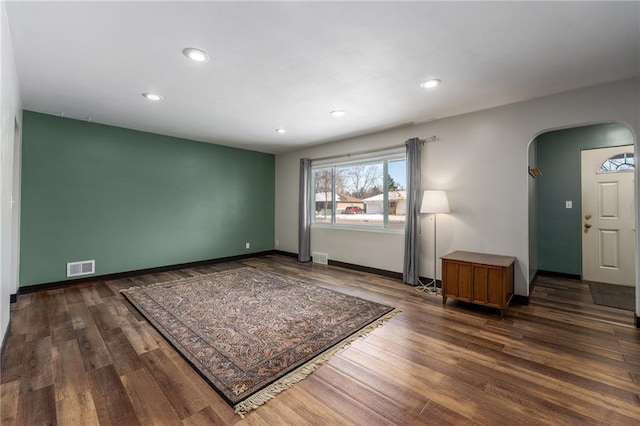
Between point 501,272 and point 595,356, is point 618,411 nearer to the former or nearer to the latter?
point 595,356

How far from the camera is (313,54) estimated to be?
236 centimetres

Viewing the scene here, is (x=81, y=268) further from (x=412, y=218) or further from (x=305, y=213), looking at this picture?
(x=412, y=218)

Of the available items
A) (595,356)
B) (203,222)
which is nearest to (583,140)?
(595,356)

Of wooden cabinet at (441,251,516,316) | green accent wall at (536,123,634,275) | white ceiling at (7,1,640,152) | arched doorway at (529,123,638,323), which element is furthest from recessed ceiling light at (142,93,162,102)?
green accent wall at (536,123,634,275)

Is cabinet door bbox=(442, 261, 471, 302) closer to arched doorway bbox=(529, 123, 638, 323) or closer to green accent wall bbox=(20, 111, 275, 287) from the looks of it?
arched doorway bbox=(529, 123, 638, 323)

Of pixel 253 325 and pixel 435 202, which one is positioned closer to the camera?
pixel 253 325

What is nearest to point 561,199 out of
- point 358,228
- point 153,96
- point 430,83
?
point 358,228

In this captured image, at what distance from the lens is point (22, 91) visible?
312 cm

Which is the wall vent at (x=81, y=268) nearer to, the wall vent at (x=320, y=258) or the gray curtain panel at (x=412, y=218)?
the wall vent at (x=320, y=258)

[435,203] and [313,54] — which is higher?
[313,54]

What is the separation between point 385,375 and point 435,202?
2.49 m

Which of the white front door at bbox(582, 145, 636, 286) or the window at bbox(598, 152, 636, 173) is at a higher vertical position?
the window at bbox(598, 152, 636, 173)

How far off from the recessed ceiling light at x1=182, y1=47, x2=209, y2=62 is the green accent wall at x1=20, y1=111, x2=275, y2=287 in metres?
3.09

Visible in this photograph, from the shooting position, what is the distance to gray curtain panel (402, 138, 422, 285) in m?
4.20
